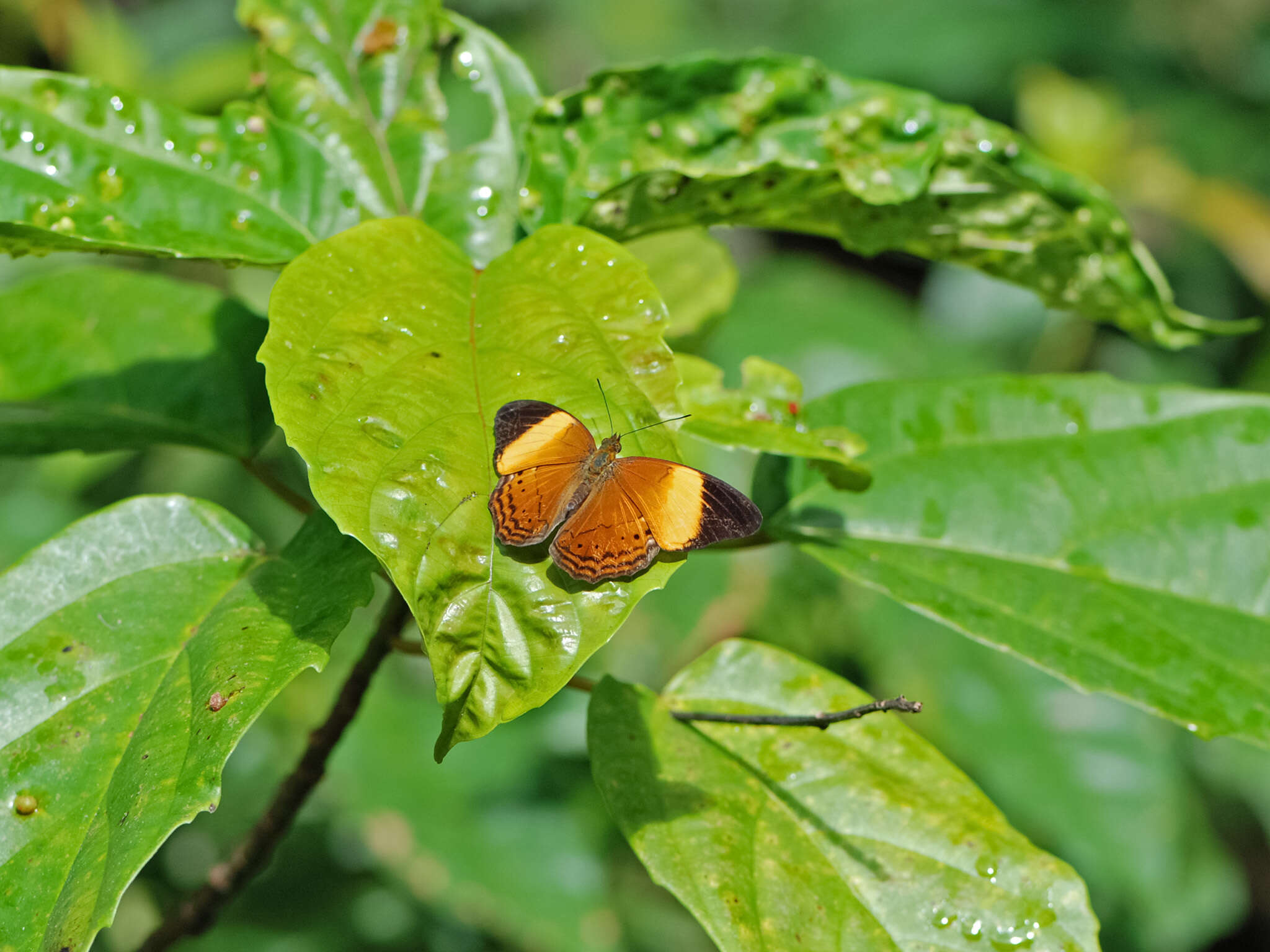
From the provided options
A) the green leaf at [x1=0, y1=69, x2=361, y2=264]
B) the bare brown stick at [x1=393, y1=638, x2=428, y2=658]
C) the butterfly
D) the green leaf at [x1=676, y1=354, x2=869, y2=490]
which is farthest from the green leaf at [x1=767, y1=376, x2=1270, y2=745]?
the green leaf at [x1=0, y1=69, x2=361, y2=264]

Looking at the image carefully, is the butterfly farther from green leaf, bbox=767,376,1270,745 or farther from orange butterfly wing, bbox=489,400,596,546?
green leaf, bbox=767,376,1270,745

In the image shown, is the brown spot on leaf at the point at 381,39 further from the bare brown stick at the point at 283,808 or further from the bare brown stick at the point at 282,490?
the bare brown stick at the point at 283,808

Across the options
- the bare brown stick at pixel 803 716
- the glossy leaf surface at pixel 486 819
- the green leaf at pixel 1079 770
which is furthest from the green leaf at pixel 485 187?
the green leaf at pixel 1079 770

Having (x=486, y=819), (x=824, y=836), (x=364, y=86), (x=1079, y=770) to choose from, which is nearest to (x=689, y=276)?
(x=364, y=86)

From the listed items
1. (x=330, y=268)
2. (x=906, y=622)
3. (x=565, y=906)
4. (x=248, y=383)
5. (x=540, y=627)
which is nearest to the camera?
(x=540, y=627)

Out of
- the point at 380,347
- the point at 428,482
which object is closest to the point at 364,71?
the point at 380,347

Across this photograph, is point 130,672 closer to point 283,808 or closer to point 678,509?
point 283,808

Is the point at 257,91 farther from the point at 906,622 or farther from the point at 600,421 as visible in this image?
the point at 906,622
